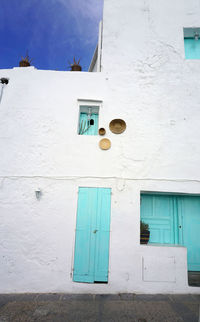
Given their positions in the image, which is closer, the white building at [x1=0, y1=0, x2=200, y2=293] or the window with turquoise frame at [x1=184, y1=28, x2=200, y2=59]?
the white building at [x1=0, y1=0, x2=200, y2=293]

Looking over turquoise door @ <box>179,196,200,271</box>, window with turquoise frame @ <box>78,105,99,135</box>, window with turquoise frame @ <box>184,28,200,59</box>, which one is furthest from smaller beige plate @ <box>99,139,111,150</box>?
window with turquoise frame @ <box>184,28,200,59</box>

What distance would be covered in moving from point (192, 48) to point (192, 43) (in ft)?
0.59

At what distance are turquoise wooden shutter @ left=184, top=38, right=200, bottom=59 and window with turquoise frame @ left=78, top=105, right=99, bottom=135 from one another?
3.45 m

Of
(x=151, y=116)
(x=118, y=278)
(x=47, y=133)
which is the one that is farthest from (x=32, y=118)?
(x=118, y=278)

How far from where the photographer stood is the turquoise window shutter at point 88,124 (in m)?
5.10

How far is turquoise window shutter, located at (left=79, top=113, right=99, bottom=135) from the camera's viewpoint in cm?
510

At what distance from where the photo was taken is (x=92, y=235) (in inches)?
169

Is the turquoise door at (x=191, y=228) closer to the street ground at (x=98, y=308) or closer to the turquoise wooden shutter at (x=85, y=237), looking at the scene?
the street ground at (x=98, y=308)

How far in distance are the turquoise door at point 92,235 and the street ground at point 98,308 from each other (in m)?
0.44

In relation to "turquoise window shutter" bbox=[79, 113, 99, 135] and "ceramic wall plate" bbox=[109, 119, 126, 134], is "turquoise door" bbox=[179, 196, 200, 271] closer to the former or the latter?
"ceramic wall plate" bbox=[109, 119, 126, 134]

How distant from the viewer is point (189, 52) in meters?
5.66

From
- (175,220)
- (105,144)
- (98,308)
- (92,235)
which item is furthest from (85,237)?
(175,220)

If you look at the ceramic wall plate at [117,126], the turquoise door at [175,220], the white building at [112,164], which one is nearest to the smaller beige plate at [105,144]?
the white building at [112,164]

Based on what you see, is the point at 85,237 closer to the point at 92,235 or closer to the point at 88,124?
the point at 92,235
